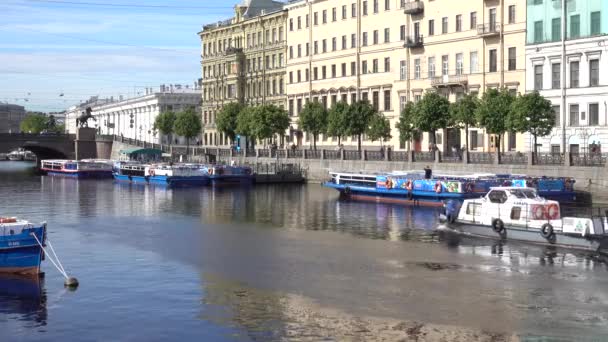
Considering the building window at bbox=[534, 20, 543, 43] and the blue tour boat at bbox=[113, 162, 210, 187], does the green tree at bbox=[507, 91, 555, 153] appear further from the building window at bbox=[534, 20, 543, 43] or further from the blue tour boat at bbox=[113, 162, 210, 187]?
the blue tour boat at bbox=[113, 162, 210, 187]

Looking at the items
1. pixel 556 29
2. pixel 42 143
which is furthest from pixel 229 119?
pixel 556 29

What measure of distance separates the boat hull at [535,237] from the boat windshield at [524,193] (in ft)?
5.70

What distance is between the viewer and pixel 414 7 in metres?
89.2

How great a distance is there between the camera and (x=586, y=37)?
70.1 m

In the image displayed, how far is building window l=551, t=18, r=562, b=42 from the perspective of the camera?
73.0m

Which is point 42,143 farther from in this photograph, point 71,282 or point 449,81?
point 71,282

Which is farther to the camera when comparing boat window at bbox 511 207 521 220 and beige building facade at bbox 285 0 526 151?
beige building facade at bbox 285 0 526 151

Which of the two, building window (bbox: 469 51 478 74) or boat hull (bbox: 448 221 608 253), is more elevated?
building window (bbox: 469 51 478 74)

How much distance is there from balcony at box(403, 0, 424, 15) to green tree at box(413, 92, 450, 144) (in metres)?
15.9

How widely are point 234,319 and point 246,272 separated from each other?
772 cm

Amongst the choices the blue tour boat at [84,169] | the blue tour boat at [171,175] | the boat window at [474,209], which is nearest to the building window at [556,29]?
the boat window at [474,209]

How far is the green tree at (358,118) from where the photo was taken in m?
87.5

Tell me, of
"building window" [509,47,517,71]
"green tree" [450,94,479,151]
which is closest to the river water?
"green tree" [450,94,479,151]

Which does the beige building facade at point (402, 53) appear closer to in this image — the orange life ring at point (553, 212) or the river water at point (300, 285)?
the river water at point (300, 285)
